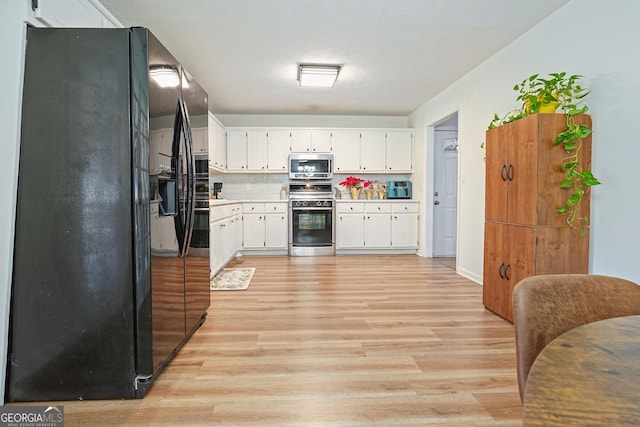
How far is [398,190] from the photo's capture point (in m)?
6.09

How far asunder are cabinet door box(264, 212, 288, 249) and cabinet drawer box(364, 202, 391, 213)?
1386 mm

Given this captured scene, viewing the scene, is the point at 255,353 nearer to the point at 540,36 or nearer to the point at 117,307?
the point at 117,307

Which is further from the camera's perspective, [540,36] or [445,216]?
[445,216]

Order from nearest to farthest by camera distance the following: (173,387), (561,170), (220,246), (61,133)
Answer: (61,133) < (173,387) < (561,170) < (220,246)

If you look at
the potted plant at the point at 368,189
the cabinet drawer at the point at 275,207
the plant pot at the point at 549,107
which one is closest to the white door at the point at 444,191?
the potted plant at the point at 368,189

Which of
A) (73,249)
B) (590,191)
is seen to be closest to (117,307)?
(73,249)

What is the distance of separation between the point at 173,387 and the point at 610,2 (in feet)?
11.6

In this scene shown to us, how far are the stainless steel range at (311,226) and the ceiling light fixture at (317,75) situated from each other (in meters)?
1.97

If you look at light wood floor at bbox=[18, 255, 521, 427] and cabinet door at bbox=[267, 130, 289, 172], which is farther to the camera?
cabinet door at bbox=[267, 130, 289, 172]

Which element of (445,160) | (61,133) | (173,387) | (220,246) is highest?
(445,160)

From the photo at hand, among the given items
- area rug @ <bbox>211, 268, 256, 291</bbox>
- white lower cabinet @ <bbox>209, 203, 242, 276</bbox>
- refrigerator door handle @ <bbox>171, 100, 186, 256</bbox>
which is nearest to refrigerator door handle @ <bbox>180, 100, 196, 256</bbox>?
refrigerator door handle @ <bbox>171, 100, 186, 256</bbox>

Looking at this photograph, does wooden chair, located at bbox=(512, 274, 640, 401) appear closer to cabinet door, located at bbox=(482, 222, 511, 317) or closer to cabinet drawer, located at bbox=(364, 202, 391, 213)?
cabinet door, located at bbox=(482, 222, 511, 317)

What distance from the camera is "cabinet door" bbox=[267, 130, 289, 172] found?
19.6 feet

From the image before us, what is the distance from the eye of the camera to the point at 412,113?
6.15 meters
